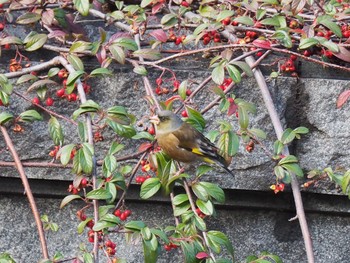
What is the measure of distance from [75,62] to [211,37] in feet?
1.35

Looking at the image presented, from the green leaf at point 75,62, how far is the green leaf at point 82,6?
0.14 meters

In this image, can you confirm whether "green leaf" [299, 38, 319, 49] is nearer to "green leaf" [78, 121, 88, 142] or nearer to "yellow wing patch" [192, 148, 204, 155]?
"yellow wing patch" [192, 148, 204, 155]

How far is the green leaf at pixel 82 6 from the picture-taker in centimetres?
238

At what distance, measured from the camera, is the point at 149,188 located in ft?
6.78

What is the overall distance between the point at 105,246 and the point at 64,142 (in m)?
0.39

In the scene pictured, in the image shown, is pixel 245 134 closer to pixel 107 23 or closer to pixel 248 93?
pixel 248 93

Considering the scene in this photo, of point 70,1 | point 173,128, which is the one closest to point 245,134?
point 173,128

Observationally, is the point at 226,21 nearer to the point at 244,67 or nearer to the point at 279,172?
the point at 244,67

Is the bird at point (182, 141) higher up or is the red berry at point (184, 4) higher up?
the red berry at point (184, 4)

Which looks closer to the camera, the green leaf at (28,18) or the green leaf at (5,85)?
the green leaf at (5,85)

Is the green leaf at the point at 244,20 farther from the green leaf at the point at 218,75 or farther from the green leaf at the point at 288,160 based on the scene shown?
the green leaf at the point at 288,160

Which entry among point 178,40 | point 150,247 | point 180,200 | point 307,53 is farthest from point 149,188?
point 307,53

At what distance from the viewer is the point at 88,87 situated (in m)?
2.32

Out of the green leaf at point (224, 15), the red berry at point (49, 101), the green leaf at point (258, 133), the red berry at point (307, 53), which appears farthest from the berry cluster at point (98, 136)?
the red berry at point (307, 53)
